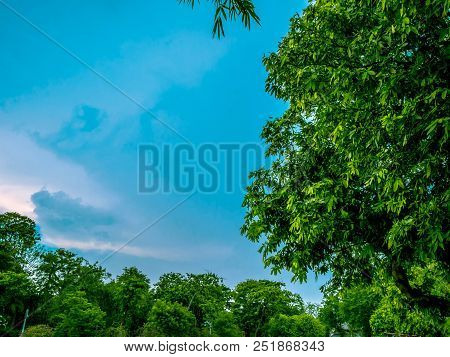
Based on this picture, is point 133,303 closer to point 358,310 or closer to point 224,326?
point 224,326

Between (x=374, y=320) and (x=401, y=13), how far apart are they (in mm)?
20172

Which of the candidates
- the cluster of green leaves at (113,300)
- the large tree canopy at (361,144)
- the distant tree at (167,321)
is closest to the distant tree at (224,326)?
the cluster of green leaves at (113,300)

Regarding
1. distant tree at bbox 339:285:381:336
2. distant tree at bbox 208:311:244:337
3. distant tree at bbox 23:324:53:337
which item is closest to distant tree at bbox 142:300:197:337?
distant tree at bbox 208:311:244:337

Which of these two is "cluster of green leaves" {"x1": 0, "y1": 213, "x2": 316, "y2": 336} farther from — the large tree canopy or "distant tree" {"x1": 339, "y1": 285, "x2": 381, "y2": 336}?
the large tree canopy

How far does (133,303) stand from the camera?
3119 cm

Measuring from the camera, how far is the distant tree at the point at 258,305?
3581 cm

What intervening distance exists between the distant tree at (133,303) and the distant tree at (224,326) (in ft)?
17.8

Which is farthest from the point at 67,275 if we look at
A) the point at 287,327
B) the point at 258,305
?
the point at 287,327

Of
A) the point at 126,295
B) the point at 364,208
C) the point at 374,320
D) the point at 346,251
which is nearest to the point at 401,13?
the point at 364,208

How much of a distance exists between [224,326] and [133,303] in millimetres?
7381

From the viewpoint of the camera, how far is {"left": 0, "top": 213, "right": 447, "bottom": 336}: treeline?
28.0 metres

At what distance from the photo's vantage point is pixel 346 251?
973cm
